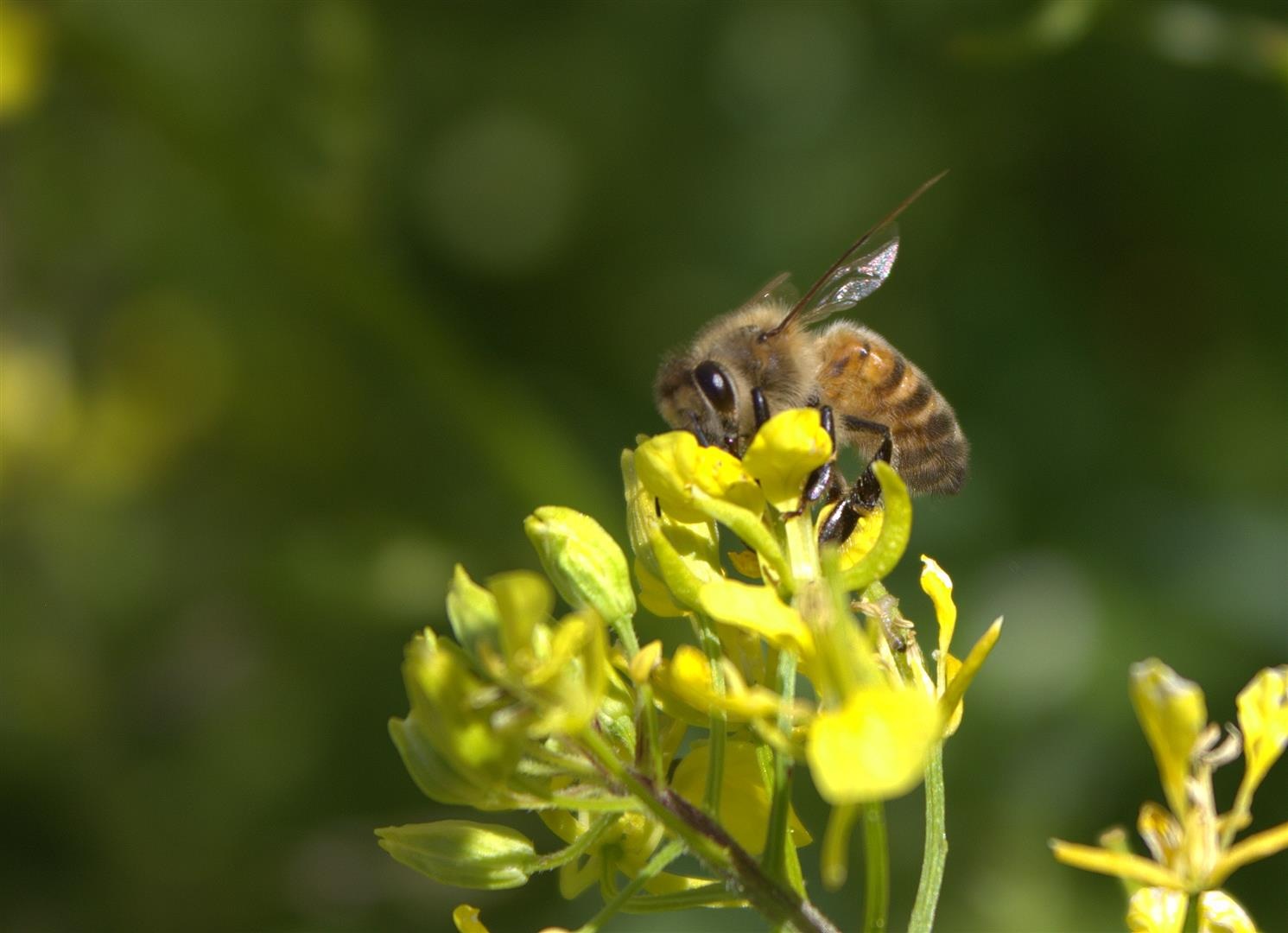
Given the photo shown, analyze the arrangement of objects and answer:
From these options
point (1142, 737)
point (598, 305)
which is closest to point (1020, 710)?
point (1142, 737)

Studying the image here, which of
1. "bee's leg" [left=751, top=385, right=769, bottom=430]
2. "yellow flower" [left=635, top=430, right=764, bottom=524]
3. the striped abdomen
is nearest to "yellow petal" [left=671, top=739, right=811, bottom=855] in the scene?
"yellow flower" [left=635, top=430, right=764, bottom=524]

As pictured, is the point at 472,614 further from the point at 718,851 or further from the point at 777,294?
the point at 777,294

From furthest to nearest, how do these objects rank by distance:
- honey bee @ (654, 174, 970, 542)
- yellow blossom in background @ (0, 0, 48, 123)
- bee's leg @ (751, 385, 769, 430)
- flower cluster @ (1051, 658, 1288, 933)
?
yellow blossom in background @ (0, 0, 48, 123) → honey bee @ (654, 174, 970, 542) → bee's leg @ (751, 385, 769, 430) → flower cluster @ (1051, 658, 1288, 933)

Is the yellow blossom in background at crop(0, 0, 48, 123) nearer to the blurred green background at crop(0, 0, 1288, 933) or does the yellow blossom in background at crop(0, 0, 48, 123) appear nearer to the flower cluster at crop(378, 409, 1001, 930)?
the blurred green background at crop(0, 0, 1288, 933)

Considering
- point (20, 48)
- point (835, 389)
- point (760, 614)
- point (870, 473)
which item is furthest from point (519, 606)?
point (20, 48)

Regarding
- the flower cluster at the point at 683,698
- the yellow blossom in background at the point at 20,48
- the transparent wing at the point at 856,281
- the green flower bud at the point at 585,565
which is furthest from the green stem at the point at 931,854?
the yellow blossom in background at the point at 20,48

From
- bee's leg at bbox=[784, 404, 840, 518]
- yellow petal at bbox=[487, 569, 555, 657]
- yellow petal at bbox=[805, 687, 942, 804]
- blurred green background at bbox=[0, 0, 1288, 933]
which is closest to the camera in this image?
yellow petal at bbox=[805, 687, 942, 804]

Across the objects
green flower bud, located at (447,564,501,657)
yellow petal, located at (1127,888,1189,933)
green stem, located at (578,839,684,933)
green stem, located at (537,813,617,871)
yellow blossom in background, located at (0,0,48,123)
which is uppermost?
yellow blossom in background, located at (0,0,48,123)
